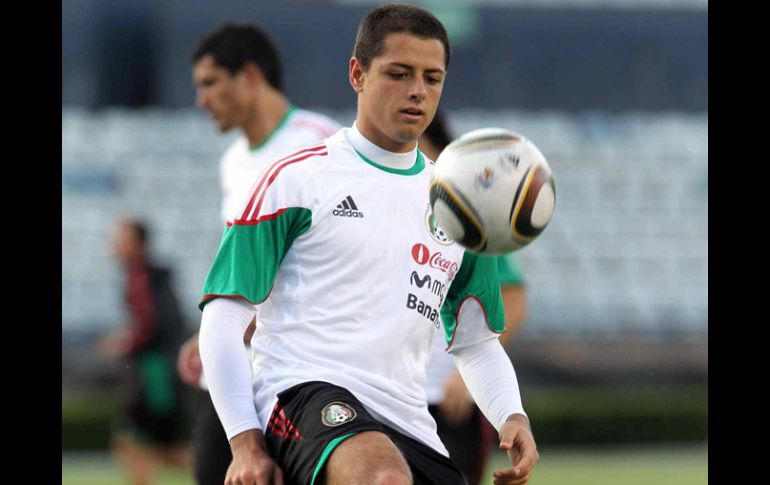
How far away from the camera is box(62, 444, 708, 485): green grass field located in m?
13.7

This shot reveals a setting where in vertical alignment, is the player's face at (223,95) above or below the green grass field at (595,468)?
above

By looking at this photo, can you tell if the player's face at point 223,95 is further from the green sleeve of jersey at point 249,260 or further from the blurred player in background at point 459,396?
the green sleeve of jersey at point 249,260

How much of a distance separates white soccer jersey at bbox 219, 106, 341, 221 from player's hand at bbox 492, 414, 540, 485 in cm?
235

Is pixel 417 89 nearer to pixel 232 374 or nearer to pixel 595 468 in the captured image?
pixel 232 374

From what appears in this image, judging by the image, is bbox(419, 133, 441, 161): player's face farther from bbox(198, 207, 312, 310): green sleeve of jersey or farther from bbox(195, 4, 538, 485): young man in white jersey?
bbox(198, 207, 312, 310): green sleeve of jersey

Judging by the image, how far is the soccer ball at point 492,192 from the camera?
13.5ft

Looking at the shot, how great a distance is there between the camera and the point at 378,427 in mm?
4098

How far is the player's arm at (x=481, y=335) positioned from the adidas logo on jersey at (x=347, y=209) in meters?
0.53

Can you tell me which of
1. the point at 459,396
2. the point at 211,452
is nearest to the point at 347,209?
the point at 211,452

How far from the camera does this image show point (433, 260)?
4.52 m

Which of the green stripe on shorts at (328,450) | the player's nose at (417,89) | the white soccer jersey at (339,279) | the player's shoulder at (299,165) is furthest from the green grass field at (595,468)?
the green stripe on shorts at (328,450)

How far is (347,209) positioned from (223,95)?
259 centimetres
